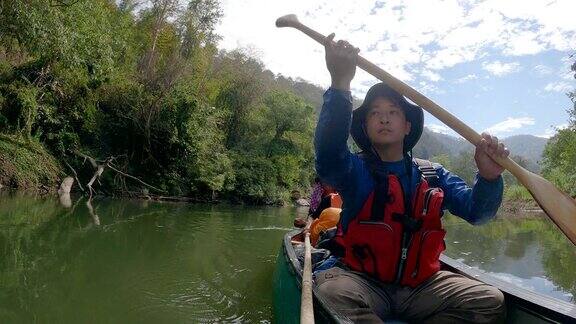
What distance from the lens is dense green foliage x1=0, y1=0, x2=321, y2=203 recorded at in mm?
10156

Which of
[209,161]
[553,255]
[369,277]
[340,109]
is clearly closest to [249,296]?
[369,277]

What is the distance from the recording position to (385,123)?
2002 millimetres

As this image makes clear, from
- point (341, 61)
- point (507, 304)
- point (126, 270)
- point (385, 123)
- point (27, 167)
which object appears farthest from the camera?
point (27, 167)

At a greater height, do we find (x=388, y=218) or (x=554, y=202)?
(x=554, y=202)

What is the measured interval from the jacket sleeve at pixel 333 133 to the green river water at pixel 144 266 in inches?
70.3

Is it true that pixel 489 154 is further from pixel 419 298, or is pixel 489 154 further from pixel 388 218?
pixel 419 298

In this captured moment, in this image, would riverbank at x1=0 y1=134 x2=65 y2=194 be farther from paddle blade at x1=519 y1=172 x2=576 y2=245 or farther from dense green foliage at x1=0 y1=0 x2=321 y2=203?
paddle blade at x1=519 y1=172 x2=576 y2=245

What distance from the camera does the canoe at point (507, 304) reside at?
1.79 metres

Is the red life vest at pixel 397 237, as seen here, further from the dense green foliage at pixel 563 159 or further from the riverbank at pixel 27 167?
the dense green foliage at pixel 563 159

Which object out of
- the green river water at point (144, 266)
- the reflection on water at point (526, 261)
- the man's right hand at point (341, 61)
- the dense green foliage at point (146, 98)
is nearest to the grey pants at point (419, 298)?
the man's right hand at point (341, 61)

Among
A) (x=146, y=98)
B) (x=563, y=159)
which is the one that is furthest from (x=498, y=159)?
(x=563, y=159)

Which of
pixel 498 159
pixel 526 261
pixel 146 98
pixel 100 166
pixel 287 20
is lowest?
pixel 526 261

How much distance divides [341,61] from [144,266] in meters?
3.40

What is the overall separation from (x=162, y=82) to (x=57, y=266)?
1142cm
